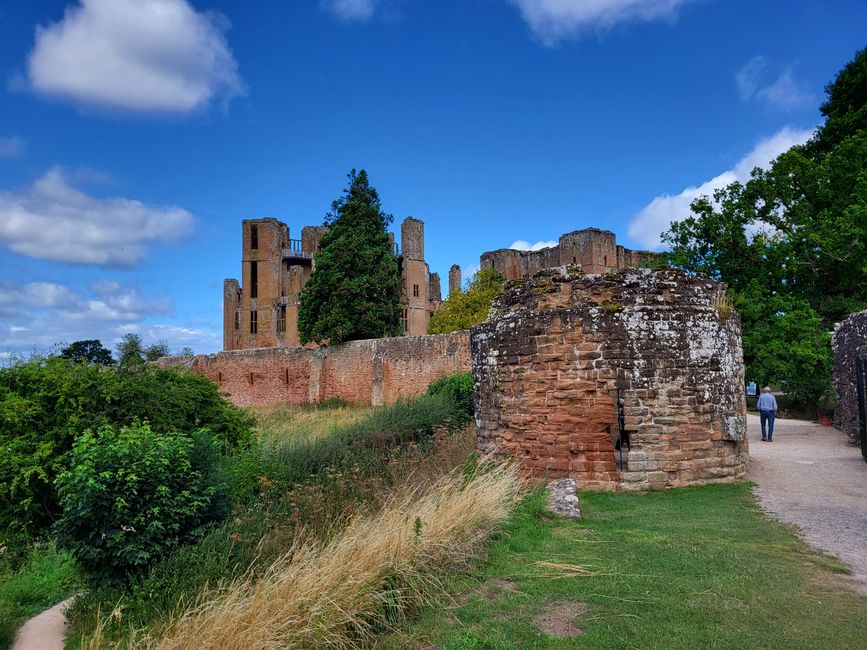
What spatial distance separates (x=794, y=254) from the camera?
2133 cm

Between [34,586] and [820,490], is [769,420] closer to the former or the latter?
[820,490]

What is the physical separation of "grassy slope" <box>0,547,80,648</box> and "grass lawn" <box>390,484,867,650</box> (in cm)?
431

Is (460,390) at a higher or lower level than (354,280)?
lower

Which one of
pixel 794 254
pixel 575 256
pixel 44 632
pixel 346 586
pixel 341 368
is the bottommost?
pixel 44 632

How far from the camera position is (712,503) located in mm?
8070

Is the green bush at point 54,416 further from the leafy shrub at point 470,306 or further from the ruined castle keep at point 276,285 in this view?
the ruined castle keep at point 276,285

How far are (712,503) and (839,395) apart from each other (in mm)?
11743

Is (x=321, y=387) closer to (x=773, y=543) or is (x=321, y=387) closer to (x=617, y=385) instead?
(x=617, y=385)

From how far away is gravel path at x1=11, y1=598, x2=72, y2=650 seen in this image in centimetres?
531

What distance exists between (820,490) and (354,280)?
24.4 meters

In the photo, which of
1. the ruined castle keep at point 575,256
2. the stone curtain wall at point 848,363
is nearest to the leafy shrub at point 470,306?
the ruined castle keep at point 575,256

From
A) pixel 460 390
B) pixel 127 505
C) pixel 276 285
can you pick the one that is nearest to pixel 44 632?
pixel 127 505

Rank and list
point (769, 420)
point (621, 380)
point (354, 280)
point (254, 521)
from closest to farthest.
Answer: point (254, 521) < point (621, 380) < point (769, 420) < point (354, 280)

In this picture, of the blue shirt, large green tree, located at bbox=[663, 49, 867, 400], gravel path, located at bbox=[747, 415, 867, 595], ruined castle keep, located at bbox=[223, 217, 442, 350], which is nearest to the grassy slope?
gravel path, located at bbox=[747, 415, 867, 595]
